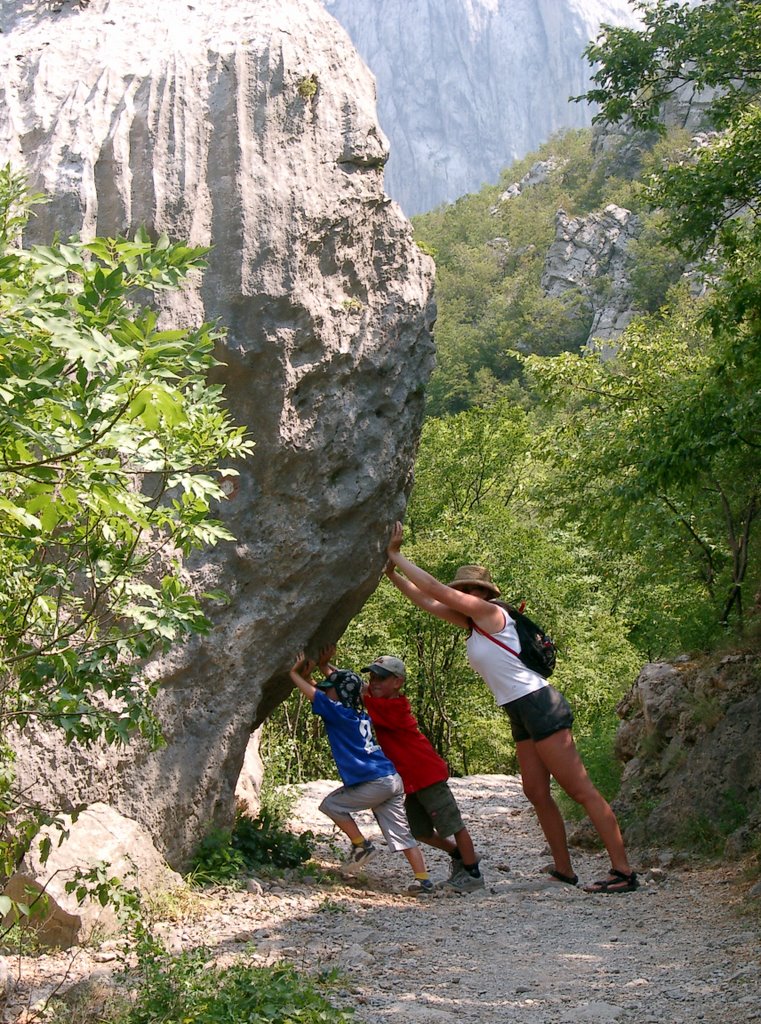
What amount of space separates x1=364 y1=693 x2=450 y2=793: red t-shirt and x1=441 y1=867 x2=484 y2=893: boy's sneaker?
1.89ft

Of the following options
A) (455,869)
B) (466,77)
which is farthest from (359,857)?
(466,77)

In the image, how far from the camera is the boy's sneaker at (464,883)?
6316mm

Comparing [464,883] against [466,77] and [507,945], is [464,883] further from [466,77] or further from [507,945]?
[466,77]

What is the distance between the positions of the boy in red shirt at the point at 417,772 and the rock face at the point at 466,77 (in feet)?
402

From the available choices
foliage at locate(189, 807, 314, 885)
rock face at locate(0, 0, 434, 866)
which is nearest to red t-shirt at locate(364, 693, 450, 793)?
rock face at locate(0, 0, 434, 866)

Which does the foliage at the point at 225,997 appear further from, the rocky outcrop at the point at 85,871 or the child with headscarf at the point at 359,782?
the child with headscarf at the point at 359,782

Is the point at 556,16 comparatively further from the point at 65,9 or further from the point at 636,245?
the point at 65,9

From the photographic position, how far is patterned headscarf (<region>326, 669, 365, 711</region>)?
6.50m

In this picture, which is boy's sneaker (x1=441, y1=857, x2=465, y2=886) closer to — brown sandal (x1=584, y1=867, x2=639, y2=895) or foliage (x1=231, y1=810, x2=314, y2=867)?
brown sandal (x1=584, y1=867, x2=639, y2=895)

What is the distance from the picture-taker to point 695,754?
7.43 meters

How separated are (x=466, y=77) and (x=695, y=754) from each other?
430ft

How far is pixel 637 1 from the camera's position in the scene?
11836mm

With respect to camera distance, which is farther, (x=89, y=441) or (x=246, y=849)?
(x=246, y=849)

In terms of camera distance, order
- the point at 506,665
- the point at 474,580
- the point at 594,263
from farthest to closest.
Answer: the point at 594,263 → the point at 474,580 → the point at 506,665
